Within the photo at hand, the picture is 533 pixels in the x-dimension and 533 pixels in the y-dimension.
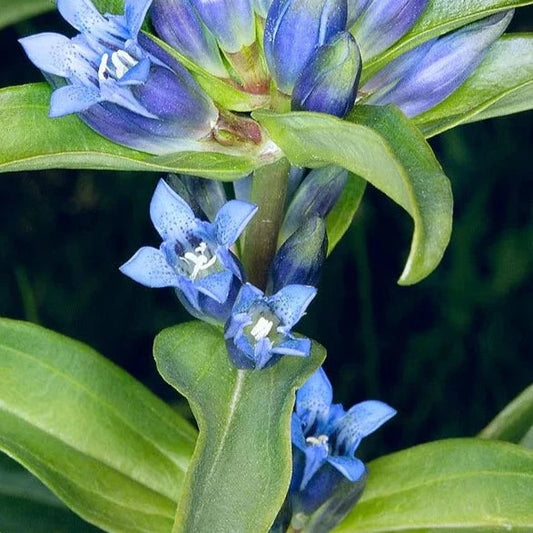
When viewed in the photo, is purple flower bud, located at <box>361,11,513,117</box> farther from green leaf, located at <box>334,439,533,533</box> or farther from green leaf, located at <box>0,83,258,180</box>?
green leaf, located at <box>334,439,533,533</box>

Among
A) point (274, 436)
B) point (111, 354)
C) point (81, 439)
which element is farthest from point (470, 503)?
point (111, 354)

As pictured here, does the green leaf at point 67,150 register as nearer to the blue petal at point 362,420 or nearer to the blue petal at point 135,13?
the blue petal at point 135,13

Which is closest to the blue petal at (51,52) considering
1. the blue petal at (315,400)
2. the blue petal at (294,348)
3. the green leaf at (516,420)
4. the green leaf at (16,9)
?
the blue petal at (294,348)

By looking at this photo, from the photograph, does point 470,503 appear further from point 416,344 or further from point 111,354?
point 111,354

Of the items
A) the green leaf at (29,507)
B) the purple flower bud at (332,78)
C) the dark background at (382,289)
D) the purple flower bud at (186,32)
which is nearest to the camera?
the purple flower bud at (332,78)

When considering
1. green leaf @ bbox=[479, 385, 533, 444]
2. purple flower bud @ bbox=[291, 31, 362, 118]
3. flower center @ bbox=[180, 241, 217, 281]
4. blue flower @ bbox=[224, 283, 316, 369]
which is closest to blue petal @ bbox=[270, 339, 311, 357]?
blue flower @ bbox=[224, 283, 316, 369]

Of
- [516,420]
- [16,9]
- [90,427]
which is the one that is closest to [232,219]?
[90,427]
